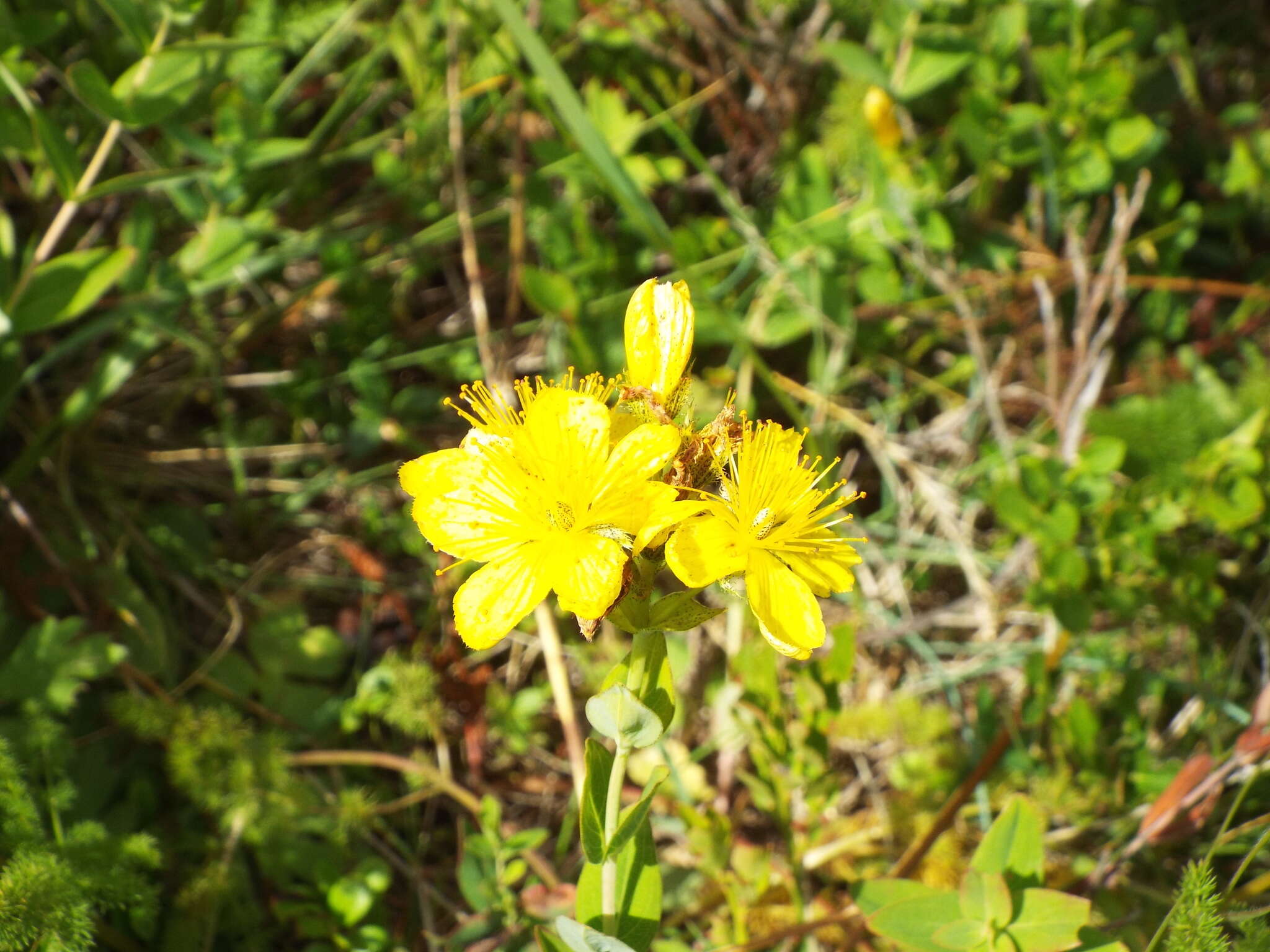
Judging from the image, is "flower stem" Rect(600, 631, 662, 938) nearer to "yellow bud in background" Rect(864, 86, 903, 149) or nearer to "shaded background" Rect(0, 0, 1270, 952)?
"shaded background" Rect(0, 0, 1270, 952)

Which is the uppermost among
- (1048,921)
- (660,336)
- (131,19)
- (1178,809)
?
(131,19)

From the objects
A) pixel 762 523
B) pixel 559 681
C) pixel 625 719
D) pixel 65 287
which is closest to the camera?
pixel 625 719

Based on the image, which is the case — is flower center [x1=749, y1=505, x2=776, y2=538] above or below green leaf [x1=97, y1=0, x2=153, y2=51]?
below

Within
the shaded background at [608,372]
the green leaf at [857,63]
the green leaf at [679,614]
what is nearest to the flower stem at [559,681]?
the shaded background at [608,372]

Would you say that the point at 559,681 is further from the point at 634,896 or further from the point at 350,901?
the point at 634,896

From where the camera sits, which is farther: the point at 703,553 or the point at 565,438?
the point at 565,438

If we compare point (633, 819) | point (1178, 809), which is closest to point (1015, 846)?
point (1178, 809)

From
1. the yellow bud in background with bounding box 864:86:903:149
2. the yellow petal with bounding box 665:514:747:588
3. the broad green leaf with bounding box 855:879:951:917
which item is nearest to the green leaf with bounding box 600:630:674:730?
the yellow petal with bounding box 665:514:747:588
